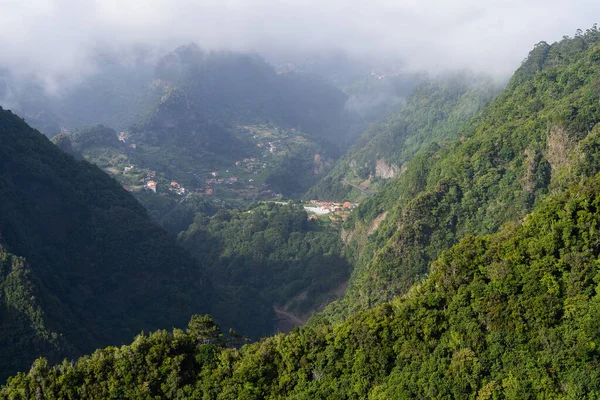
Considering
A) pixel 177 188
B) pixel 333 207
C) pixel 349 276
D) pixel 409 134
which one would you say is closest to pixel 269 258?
pixel 349 276

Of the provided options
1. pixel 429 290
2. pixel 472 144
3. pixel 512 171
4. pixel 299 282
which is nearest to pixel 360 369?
pixel 429 290

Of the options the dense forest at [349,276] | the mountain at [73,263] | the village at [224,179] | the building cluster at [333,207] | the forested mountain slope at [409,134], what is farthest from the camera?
the forested mountain slope at [409,134]

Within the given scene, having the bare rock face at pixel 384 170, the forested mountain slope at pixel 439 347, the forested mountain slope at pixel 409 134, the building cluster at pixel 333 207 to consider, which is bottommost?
the forested mountain slope at pixel 439 347

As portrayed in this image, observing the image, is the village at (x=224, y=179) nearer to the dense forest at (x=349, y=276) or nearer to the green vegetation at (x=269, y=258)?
the dense forest at (x=349, y=276)

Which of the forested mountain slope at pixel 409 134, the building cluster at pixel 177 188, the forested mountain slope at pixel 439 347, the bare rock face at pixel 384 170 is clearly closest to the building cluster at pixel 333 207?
the forested mountain slope at pixel 409 134

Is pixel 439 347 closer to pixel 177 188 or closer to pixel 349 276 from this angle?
pixel 349 276

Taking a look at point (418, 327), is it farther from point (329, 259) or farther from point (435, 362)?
point (329, 259)

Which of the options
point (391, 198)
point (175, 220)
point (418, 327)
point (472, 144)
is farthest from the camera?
point (175, 220)
